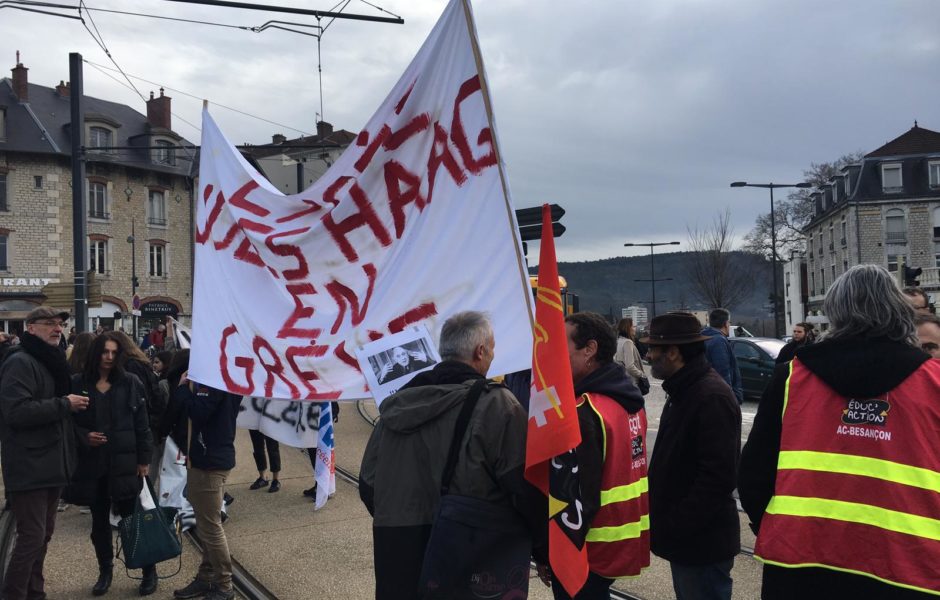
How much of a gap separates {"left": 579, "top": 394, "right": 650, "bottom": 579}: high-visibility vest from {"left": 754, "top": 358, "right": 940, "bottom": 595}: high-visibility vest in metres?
0.74

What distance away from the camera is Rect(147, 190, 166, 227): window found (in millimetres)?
42906

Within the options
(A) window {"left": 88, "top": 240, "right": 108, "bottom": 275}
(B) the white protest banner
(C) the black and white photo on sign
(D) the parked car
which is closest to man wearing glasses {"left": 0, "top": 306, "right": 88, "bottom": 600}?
(B) the white protest banner

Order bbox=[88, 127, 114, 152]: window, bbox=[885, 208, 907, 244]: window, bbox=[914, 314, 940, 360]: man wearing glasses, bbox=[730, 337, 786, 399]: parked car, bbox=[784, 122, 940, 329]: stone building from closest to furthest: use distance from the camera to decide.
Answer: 1. bbox=[914, 314, 940, 360]: man wearing glasses
2. bbox=[730, 337, 786, 399]: parked car
3. bbox=[88, 127, 114, 152]: window
4. bbox=[784, 122, 940, 329]: stone building
5. bbox=[885, 208, 907, 244]: window

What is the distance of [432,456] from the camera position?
278 cm

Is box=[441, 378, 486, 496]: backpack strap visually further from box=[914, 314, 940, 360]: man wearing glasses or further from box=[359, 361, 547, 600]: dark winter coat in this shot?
box=[914, 314, 940, 360]: man wearing glasses

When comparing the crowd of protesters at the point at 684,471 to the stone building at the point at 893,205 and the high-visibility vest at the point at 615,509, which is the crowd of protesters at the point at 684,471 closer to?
the high-visibility vest at the point at 615,509

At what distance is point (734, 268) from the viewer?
53312 millimetres

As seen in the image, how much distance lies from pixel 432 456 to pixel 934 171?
59486 mm

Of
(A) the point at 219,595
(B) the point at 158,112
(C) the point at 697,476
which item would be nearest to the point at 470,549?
(C) the point at 697,476

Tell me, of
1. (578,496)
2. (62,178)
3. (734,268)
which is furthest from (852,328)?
(734,268)

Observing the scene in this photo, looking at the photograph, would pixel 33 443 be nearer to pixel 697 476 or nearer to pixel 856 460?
pixel 697 476

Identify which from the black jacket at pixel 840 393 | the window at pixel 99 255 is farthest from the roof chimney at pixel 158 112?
the black jacket at pixel 840 393

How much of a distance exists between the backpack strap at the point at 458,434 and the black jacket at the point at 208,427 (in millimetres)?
2996

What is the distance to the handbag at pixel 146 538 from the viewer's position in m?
5.12
